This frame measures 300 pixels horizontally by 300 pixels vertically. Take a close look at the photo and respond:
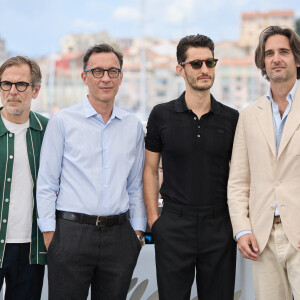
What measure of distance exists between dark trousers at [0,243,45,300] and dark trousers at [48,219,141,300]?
120 millimetres

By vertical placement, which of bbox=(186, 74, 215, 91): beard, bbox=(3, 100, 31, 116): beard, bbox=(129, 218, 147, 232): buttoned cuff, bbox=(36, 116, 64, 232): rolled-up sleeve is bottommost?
bbox=(129, 218, 147, 232): buttoned cuff

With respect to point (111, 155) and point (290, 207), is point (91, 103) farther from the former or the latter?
point (290, 207)

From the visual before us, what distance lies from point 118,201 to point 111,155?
0.27m

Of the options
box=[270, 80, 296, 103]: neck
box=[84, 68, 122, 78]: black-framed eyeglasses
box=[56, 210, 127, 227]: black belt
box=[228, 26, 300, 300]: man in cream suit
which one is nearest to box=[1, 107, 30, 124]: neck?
box=[84, 68, 122, 78]: black-framed eyeglasses

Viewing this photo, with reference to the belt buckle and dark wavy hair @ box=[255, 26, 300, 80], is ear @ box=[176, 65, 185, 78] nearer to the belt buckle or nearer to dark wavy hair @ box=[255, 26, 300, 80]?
dark wavy hair @ box=[255, 26, 300, 80]

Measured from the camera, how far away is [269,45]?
9.67ft

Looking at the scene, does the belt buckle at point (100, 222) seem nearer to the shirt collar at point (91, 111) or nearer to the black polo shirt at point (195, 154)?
the black polo shirt at point (195, 154)

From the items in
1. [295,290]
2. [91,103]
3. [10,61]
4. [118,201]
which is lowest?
[295,290]

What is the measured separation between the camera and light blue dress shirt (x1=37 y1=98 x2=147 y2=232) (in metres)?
2.79

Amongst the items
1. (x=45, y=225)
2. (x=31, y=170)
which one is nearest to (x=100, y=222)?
(x=45, y=225)

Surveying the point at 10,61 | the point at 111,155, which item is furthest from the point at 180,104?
the point at 10,61

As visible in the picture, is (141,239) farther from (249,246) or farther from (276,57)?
(276,57)

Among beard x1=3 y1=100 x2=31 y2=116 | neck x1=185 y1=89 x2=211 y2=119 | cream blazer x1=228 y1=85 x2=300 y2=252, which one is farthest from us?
neck x1=185 y1=89 x2=211 y2=119

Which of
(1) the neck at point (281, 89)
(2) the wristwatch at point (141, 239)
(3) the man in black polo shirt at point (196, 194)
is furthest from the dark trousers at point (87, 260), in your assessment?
(1) the neck at point (281, 89)
